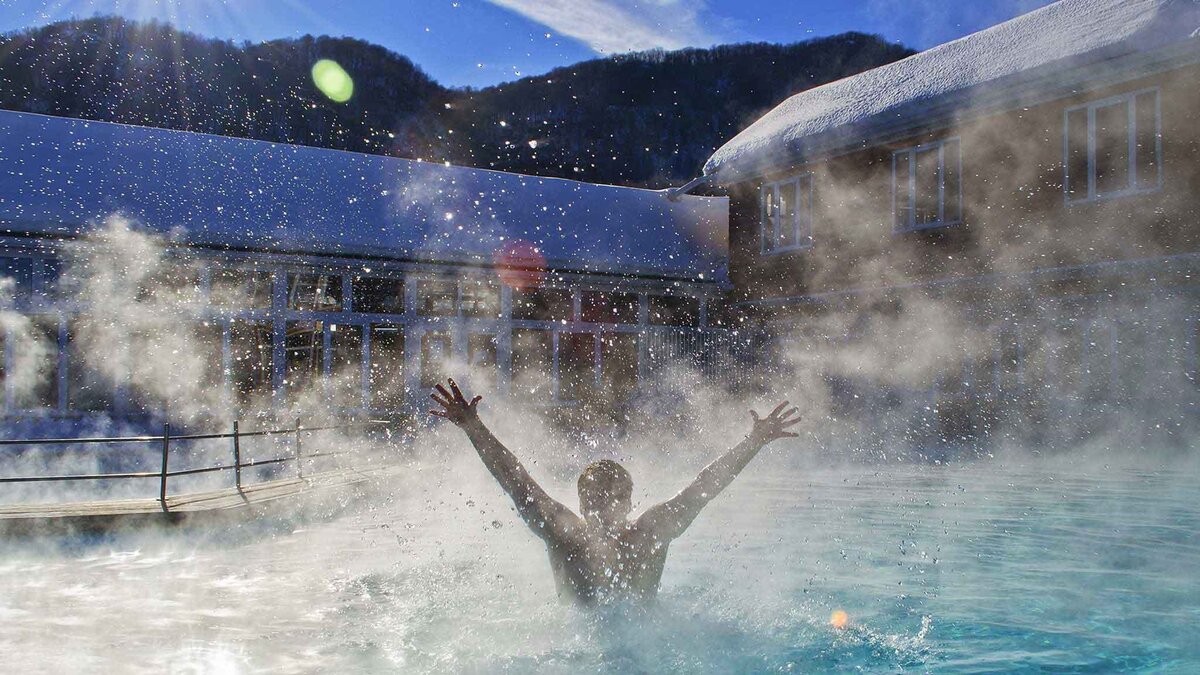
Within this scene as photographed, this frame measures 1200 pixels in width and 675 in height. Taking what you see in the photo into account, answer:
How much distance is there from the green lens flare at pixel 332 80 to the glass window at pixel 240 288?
10630 centimetres

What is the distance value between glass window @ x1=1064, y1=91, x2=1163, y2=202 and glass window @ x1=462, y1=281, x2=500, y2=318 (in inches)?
406

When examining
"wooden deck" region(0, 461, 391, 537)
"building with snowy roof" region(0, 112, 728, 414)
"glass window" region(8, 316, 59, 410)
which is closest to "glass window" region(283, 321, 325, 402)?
"building with snowy roof" region(0, 112, 728, 414)

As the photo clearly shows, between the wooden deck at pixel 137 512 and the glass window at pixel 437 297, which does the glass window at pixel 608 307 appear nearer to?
the glass window at pixel 437 297

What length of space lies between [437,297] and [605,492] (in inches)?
551

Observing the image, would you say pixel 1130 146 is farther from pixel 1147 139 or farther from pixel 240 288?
pixel 240 288

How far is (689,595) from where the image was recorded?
5.54 metres

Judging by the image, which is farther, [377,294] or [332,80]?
[332,80]

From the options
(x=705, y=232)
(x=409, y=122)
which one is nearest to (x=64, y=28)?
(x=409, y=122)

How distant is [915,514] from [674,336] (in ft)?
34.3

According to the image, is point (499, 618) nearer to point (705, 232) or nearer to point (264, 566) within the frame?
point (264, 566)

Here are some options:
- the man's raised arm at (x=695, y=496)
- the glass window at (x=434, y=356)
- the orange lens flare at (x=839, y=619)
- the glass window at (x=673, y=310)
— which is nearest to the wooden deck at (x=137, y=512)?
the man's raised arm at (x=695, y=496)

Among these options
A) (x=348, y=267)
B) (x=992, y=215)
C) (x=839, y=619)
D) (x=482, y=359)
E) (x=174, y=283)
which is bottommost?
(x=839, y=619)

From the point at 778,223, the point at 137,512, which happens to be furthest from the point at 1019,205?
the point at 137,512

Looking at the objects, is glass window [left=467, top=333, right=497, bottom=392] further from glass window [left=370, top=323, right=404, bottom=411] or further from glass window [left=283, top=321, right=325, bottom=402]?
glass window [left=283, top=321, right=325, bottom=402]
